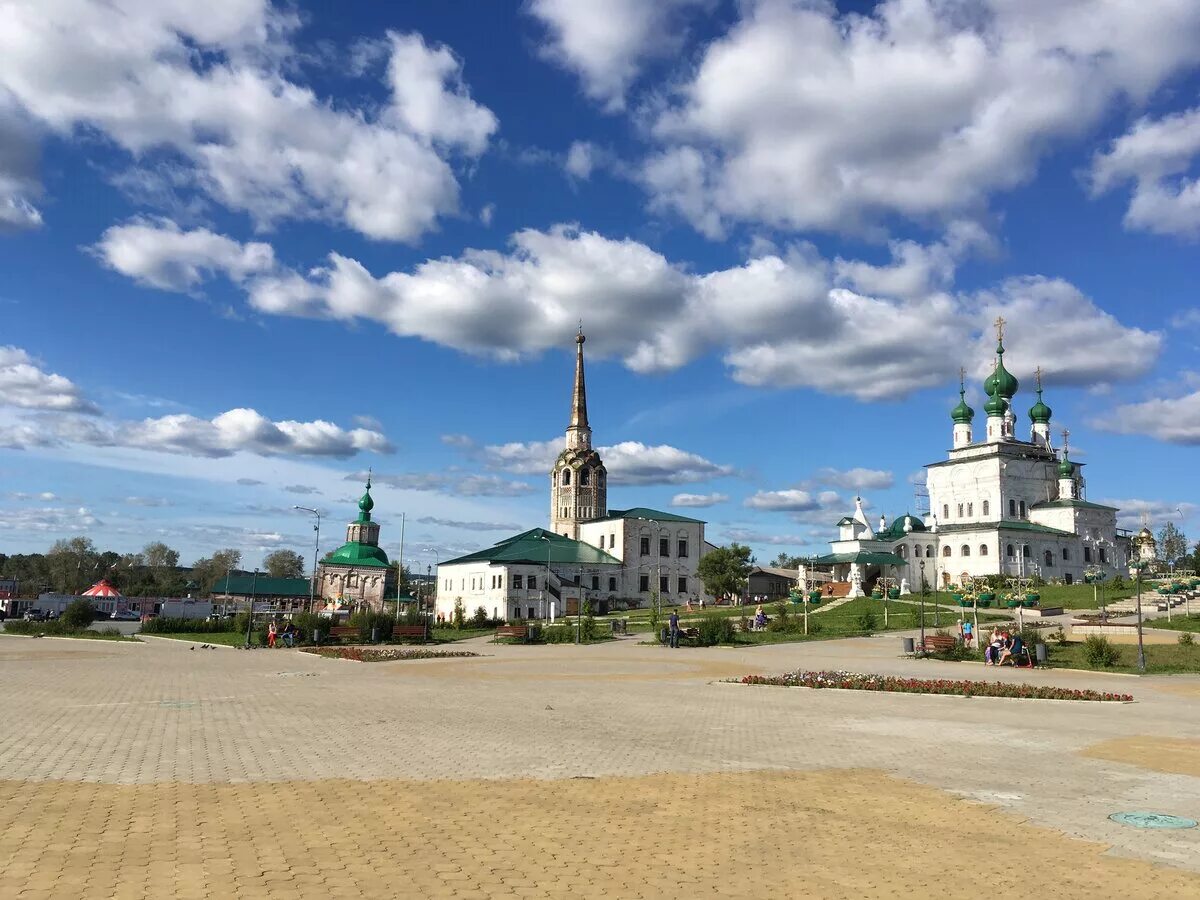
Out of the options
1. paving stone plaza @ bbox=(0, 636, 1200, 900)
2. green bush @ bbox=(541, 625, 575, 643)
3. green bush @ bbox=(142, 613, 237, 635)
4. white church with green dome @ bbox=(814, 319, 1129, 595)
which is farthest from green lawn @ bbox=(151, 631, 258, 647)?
white church with green dome @ bbox=(814, 319, 1129, 595)

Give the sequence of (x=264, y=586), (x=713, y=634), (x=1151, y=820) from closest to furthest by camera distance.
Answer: (x=1151, y=820) < (x=713, y=634) < (x=264, y=586)

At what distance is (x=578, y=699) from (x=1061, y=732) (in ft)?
28.9

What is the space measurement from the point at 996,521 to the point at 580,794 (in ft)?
273

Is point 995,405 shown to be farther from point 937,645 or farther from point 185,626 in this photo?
point 185,626

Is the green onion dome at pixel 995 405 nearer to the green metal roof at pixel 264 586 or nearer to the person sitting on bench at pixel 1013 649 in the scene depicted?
the person sitting on bench at pixel 1013 649

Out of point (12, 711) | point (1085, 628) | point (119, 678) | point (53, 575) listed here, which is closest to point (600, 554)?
point (1085, 628)

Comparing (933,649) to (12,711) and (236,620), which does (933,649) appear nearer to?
(12,711)

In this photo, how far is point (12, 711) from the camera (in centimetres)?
1469

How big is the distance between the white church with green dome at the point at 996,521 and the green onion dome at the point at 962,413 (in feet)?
0.34

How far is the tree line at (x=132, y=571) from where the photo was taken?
12650cm

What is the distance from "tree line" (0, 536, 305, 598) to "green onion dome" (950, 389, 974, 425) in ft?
318

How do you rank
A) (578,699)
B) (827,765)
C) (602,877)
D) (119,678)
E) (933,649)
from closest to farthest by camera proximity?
(602,877) → (827,765) → (578,699) → (119,678) → (933,649)

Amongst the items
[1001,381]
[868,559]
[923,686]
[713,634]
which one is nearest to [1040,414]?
[1001,381]

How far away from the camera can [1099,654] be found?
26.2m
